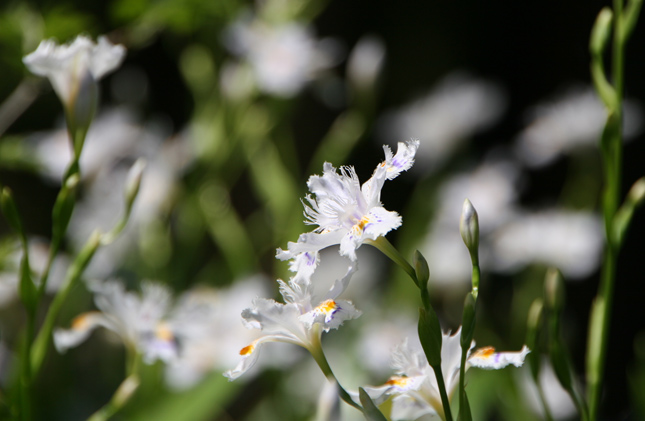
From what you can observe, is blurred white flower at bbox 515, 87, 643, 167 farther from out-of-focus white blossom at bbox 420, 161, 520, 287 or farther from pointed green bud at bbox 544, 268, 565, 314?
pointed green bud at bbox 544, 268, 565, 314

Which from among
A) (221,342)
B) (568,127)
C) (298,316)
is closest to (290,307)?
(298,316)

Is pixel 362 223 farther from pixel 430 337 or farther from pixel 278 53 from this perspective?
pixel 278 53

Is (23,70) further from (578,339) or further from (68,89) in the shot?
(578,339)

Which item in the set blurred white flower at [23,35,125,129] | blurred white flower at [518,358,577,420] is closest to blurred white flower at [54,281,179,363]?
blurred white flower at [23,35,125,129]

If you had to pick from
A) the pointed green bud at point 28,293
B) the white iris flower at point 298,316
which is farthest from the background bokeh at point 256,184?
the white iris flower at point 298,316

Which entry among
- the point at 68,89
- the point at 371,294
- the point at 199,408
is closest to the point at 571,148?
the point at 371,294

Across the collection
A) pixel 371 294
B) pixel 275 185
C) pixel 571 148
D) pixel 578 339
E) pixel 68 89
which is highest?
pixel 68 89

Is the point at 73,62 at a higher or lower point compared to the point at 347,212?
higher
